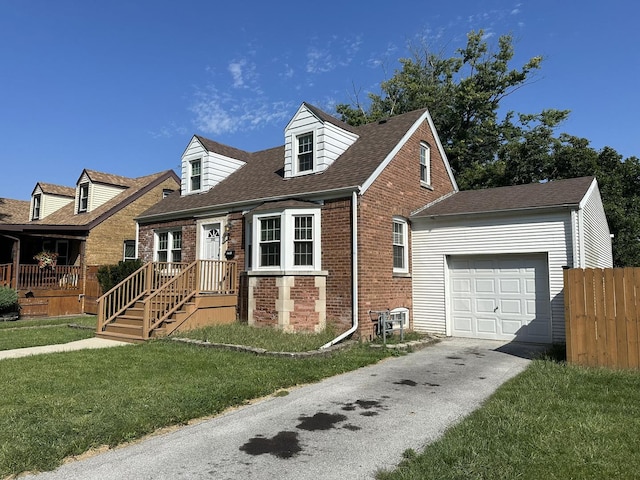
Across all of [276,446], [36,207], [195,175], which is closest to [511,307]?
[276,446]

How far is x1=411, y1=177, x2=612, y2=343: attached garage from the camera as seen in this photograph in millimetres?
11109

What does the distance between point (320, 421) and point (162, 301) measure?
7.85 m

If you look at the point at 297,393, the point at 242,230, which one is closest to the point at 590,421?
the point at 297,393

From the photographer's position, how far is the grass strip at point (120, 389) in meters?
4.70

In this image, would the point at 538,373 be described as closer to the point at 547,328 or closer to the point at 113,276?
the point at 547,328

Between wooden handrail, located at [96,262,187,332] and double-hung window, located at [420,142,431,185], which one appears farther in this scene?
double-hung window, located at [420,142,431,185]

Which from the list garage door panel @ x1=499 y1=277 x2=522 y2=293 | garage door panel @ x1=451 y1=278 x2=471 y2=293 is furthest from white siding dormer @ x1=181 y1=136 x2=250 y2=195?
garage door panel @ x1=499 y1=277 x2=522 y2=293

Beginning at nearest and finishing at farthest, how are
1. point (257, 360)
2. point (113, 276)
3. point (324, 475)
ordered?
1. point (324, 475)
2. point (257, 360)
3. point (113, 276)

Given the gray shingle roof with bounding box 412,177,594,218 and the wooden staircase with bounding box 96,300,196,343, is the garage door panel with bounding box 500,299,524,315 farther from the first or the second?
the wooden staircase with bounding box 96,300,196,343

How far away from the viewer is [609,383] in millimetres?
7004

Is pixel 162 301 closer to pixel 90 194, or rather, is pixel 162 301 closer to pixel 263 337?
pixel 263 337

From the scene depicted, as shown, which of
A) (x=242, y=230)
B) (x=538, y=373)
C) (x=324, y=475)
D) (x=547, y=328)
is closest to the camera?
(x=324, y=475)

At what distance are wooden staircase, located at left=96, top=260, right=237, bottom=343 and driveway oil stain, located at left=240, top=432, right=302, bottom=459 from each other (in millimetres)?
7374

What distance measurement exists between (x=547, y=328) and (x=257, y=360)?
7597 millimetres
